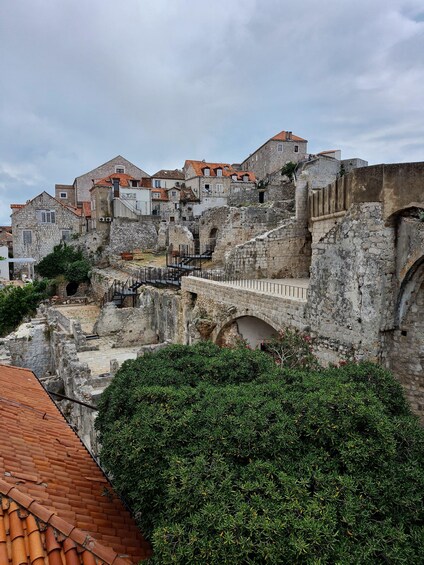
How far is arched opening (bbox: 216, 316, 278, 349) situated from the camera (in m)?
12.8

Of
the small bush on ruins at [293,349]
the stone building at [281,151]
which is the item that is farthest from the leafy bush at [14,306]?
the stone building at [281,151]

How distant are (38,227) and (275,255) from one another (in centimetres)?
3096

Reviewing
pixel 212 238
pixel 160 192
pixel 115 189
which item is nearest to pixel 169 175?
pixel 160 192

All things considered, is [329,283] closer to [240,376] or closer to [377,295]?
[377,295]

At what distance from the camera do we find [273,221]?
853 inches

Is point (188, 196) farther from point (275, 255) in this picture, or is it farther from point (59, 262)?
point (275, 255)

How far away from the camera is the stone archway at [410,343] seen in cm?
748

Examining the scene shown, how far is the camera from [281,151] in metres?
47.6

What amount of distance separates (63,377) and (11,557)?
10.9m

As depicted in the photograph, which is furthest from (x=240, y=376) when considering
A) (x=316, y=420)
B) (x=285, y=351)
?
(x=285, y=351)

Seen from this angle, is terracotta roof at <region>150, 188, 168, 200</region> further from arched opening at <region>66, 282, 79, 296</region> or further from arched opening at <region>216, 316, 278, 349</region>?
arched opening at <region>216, 316, 278, 349</region>

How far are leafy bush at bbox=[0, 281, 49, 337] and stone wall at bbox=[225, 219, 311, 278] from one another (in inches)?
658

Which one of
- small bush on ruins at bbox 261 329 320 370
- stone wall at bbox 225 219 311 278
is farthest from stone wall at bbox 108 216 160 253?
small bush on ruins at bbox 261 329 320 370

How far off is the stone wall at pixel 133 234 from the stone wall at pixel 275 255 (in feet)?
71.4
